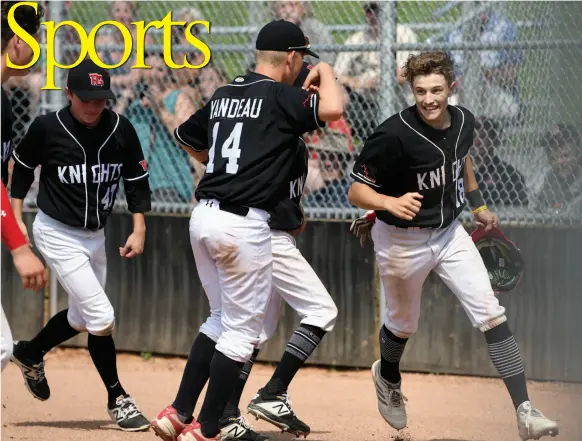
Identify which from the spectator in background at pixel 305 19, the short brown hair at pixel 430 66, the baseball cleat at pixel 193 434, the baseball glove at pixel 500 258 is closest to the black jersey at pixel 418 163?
the short brown hair at pixel 430 66

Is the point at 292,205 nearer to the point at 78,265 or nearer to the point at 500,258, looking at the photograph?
the point at 500,258

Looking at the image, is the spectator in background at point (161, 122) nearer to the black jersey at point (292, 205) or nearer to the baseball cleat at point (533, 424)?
the black jersey at point (292, 205)

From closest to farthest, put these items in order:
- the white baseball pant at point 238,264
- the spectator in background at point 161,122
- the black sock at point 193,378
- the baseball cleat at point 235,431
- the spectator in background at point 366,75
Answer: the white baseball pant at point 238,264, the black sock at point 193,378, the baseball cleat at point 235,431, the spectator in background at point 366,75, the spectator in background at point 161,122

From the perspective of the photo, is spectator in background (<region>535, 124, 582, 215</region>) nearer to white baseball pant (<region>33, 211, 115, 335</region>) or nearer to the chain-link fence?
the chain-link fence

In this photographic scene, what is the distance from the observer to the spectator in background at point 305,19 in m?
8.63

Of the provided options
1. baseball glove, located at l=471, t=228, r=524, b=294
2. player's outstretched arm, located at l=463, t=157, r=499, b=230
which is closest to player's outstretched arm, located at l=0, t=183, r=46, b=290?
player's outstretched arm, located at l=463, t=157, r=499, b=230

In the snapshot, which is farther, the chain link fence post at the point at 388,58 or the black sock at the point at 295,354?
the chain link fence post at the point at 388,58

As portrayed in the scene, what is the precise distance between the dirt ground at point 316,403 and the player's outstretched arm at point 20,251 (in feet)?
6.47

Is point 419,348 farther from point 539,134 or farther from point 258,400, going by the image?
point 258,400

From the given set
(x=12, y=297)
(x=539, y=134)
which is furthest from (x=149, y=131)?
(x=539, y=134)

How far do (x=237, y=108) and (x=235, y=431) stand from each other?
1.76 meters

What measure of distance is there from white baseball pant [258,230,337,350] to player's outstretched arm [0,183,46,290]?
147 centimetres

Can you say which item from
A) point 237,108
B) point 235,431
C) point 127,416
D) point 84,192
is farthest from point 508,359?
point 84,192

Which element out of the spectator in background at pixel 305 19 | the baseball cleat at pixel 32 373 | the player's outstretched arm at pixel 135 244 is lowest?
the baseball cleat at pixel 32 373
